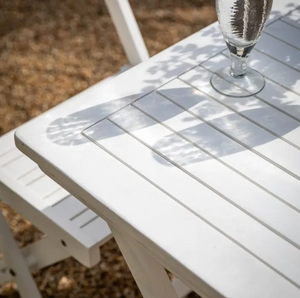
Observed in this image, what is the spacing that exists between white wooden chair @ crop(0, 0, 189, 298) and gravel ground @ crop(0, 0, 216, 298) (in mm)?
415

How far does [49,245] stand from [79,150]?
0.50m

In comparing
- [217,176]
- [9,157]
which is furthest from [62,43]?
[217,176]

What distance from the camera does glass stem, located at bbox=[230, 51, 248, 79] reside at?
1.01 metres

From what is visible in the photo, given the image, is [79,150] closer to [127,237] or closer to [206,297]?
[127,237]

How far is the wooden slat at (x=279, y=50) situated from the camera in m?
1.07

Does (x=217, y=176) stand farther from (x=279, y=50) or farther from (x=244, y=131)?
(x=279, y=50)

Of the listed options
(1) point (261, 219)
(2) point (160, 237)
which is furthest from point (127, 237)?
(1) point (261, 219)

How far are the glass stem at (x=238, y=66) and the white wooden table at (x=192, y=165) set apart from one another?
4 centimetres

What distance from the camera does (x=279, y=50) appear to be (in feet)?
3.59

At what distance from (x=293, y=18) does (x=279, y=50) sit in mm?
113

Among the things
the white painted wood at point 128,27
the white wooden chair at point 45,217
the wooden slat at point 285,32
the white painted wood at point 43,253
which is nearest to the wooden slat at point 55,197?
the white wooden chair at point 45,217

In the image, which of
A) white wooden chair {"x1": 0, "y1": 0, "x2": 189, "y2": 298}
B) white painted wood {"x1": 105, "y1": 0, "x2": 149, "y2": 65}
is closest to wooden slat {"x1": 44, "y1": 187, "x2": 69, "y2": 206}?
white wooden chair {"x1": 0, "y1": 0, "x2": 189, "y2": 298}

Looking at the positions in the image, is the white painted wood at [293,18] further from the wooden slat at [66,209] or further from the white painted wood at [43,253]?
the white painted wood at [43,253]

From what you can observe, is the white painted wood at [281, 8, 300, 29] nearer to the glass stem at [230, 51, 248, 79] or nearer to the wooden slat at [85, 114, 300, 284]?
the glass stem at [230, 51, 248, 79]
